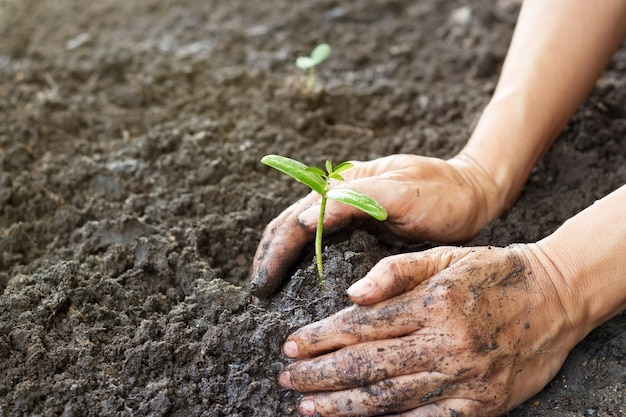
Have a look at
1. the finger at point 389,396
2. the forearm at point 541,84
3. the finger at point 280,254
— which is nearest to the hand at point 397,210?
the finger at point 280,254

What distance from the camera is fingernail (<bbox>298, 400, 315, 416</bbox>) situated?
135cm

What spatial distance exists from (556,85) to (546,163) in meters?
0.31

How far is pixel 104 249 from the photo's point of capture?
177cm

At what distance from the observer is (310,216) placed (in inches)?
59.9

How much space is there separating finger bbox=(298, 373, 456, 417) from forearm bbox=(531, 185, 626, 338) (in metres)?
0.33

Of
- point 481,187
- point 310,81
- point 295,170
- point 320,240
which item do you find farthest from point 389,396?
point 310,81

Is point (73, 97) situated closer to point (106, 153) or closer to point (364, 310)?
point (106, 153)

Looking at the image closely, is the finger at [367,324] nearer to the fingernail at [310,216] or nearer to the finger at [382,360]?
the finger at [382,360]

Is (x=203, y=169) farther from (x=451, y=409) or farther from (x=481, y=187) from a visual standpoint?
(x=451, y=409)

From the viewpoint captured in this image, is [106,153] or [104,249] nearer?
[104,249]

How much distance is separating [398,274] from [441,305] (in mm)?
101

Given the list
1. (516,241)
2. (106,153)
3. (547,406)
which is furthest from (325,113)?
(547,406)

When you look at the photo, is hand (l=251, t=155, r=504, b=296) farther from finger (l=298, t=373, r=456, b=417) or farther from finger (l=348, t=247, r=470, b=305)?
finger (l=298, t=373, r=456, b=417)

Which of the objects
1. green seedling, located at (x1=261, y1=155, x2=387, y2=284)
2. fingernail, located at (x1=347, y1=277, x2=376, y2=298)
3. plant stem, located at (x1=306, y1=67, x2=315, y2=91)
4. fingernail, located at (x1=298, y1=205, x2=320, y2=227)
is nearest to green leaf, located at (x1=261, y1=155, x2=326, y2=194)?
green seedling, located at (x1=261, y1=155, x2=387, y2=284)
